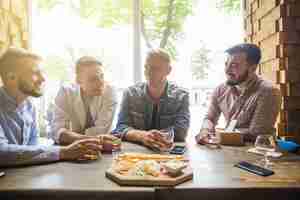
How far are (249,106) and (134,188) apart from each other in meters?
1.14

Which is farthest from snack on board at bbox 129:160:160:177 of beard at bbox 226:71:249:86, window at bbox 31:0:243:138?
window at bbox 31:0:243:138

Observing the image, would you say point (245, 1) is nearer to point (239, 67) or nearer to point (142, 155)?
point (239, 67)

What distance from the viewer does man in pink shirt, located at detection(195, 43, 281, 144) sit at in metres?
1.71

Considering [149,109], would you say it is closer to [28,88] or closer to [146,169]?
[28,88]

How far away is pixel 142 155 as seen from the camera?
1285mm

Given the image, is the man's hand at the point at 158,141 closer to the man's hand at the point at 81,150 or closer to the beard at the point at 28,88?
the man's hand at the point at 81,150

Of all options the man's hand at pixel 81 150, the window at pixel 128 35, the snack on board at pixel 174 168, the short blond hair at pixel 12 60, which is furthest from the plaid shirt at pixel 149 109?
the window at pixel 128 35

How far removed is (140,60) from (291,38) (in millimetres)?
1467

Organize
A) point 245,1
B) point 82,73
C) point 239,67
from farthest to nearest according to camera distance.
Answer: point 245,1 < point 239,67 < point 82,73

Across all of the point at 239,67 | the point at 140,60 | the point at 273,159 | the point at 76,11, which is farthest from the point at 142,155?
the point at 76,11

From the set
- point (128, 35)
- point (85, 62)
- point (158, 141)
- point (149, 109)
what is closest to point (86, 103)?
point (85, 62)

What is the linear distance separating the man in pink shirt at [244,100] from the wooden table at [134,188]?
21.6 inches

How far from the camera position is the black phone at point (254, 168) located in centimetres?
108

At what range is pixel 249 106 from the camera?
183cm
